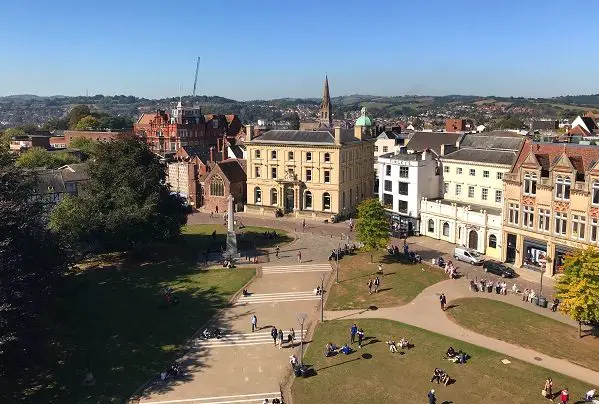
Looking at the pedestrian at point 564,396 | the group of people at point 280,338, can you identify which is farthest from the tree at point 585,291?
the group of people at point 280,338

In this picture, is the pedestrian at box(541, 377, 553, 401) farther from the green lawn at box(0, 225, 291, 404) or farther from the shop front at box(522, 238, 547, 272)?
the green lawn at box(0, 225, 291, 404)

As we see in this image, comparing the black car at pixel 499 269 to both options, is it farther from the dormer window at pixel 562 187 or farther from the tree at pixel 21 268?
the tree at pixel 21 268

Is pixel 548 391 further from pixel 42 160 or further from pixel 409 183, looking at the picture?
pixel 42 160

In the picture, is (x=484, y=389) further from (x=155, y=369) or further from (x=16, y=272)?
(x=16, y=272)

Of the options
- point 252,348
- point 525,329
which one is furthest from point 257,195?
point 525,329

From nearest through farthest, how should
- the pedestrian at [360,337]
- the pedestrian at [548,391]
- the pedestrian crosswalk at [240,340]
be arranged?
the pedestrian at [548,391], the pedestrian at [360,337], the pedestrian crosswalk at [240,340]

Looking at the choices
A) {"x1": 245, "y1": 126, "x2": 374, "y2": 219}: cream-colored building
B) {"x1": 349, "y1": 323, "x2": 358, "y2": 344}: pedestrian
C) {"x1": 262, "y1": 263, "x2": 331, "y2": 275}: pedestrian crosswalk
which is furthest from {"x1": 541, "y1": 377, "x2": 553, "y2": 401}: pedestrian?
{"x1": 245, "y1": 126, "x2": 374, "y2": 219}: cream-colored building
